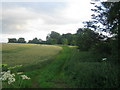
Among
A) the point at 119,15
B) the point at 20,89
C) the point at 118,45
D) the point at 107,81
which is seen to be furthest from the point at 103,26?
A: the point at 20,89

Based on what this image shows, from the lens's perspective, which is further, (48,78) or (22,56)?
(22,56)

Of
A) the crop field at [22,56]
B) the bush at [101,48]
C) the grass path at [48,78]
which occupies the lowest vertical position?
the grass path at [48,78]

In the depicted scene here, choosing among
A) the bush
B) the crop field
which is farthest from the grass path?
the bush

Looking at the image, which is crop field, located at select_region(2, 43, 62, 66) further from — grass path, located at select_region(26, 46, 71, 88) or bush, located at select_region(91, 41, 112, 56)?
bush, located at select_region(91, 41, 112, 56)

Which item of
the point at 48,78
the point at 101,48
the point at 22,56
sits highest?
the point at 101,48

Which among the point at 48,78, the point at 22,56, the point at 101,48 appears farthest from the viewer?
the point at 22,56

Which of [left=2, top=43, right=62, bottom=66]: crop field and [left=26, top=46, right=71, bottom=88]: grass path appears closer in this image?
[left=26, top=46, right=71, bottom=88]: grass path

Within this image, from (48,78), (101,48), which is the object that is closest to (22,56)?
(101,48)

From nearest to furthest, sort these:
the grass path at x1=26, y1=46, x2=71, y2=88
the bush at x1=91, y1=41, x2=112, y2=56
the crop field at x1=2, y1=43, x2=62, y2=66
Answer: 1. the grass path at x1=26, y1=46, x2=71, y2=88
2. the crop field at x1=2, y1=43, x2=62, y2=66
3. the bush at x1=91, y1=41, x2=112, y2=56

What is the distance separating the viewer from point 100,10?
2445 cm

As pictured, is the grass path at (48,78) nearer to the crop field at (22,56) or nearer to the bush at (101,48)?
the crop field at (22,56)

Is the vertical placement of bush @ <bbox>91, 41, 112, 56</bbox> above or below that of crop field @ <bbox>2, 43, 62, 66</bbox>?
above

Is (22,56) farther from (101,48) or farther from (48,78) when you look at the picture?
(48,78)

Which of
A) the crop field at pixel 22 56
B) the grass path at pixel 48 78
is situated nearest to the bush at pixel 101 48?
the grass path at pixel 48 78
